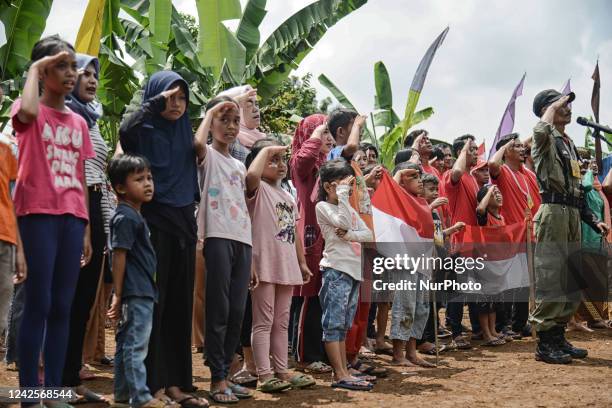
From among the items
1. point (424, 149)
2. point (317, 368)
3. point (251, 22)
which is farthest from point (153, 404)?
point (251, 22)

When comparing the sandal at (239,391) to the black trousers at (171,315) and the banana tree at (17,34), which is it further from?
the banana tree at (17,34)

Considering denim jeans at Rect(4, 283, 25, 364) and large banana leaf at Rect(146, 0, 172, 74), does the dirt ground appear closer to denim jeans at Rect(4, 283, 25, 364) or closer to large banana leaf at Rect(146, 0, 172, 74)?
denim jeans at Rect(4, 283, 25, 364)

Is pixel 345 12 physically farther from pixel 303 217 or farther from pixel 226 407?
pixel 226 407

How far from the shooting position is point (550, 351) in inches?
247

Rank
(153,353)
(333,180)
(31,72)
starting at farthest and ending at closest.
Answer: (333,180) → (153,353) → (31,72)

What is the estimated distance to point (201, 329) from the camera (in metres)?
5.97

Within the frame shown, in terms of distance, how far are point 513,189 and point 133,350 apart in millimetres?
5019

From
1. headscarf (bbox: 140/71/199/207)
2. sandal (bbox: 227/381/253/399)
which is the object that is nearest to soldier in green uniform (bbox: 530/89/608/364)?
sandal (bbox: 227/381/253/399)

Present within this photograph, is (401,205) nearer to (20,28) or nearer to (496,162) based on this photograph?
(496,162)

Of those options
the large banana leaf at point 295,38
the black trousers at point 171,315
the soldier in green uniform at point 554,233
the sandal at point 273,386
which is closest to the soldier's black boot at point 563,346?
the soldier in green uniform at point 554,233

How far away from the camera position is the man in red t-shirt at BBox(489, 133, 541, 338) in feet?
25.4

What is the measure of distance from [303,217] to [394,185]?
93 centimetres

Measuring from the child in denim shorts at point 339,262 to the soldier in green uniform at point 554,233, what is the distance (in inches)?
73.6

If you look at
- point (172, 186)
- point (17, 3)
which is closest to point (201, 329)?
point (172, 186)
